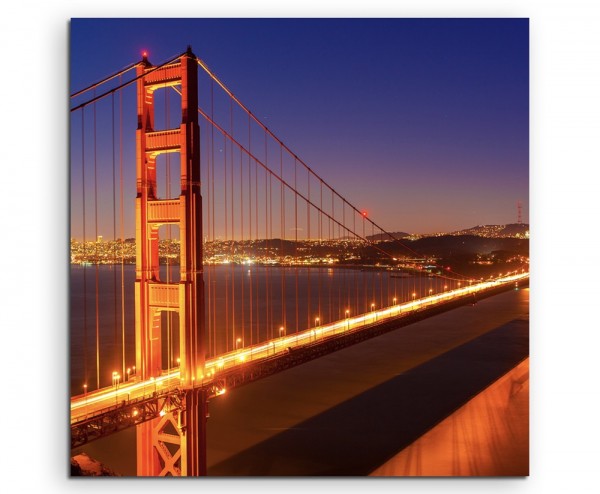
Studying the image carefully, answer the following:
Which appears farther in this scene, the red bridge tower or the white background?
the red bridge tower

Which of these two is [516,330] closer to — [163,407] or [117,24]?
[163,407]

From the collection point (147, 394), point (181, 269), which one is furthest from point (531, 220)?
point (147, 394)

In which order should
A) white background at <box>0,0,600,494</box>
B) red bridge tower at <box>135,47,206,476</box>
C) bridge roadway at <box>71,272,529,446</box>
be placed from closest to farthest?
white background at <box>0,0,600,494</box>, bridge roadway at <box>71,272,529,446</box>, red bridge tower at <box>135,47,206,476</box>

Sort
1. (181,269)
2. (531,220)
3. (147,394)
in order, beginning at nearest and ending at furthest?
(531,220), (147,394), (181,269)

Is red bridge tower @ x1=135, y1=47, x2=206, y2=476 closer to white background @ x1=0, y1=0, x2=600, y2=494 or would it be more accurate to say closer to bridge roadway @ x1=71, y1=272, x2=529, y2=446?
bridge roadway @ x1=71, y1=272, x2=529, y2=446

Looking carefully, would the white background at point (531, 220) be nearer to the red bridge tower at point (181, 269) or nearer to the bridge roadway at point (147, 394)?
the bridge roadway at point (147, 394)

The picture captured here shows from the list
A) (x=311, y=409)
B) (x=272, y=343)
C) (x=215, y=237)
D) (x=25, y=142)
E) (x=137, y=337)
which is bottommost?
(x=311, y=409)

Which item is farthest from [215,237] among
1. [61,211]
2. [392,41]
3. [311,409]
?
[311,409]

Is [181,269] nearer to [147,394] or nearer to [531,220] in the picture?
[147,394]
